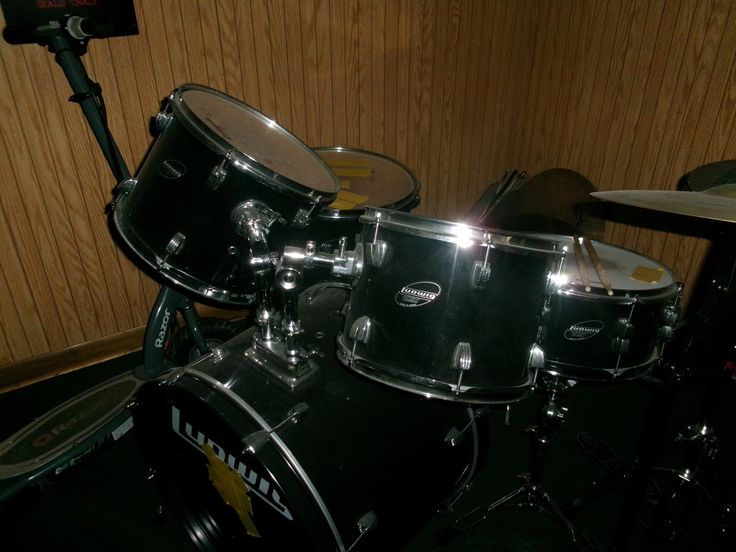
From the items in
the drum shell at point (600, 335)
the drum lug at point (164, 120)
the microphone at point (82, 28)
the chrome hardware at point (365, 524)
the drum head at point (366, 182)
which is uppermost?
the microphone at point (82, 28)

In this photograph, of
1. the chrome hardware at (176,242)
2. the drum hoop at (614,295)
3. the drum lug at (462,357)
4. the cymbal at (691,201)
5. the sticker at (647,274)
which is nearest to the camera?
the cymbal at (691,201)

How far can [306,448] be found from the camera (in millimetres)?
1230

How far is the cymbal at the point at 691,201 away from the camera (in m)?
1.16

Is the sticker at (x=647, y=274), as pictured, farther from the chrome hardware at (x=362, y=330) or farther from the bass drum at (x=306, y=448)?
the chrome hardware at (x=362, y=330)

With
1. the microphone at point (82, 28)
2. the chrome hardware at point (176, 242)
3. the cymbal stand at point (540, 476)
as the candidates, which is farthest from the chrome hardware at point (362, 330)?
the microphone at point (82, 28)

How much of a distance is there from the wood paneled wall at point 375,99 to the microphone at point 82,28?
370 mm

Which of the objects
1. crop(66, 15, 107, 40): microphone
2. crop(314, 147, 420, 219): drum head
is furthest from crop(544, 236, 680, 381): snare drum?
crop(66, 15, 107, 40): microphone

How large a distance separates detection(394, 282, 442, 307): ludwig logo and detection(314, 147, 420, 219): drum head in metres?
0.81

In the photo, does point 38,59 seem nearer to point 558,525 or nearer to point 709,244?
point 558,525

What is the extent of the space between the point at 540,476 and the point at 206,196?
5.36 ft

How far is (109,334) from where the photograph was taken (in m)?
2.79

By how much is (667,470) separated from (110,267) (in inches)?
118

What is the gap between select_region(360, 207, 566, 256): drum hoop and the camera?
1.18 m

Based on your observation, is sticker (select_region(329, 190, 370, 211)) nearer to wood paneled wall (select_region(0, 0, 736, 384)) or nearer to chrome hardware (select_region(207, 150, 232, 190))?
chrome hardware (select_region(207, 150, 232, 190))
